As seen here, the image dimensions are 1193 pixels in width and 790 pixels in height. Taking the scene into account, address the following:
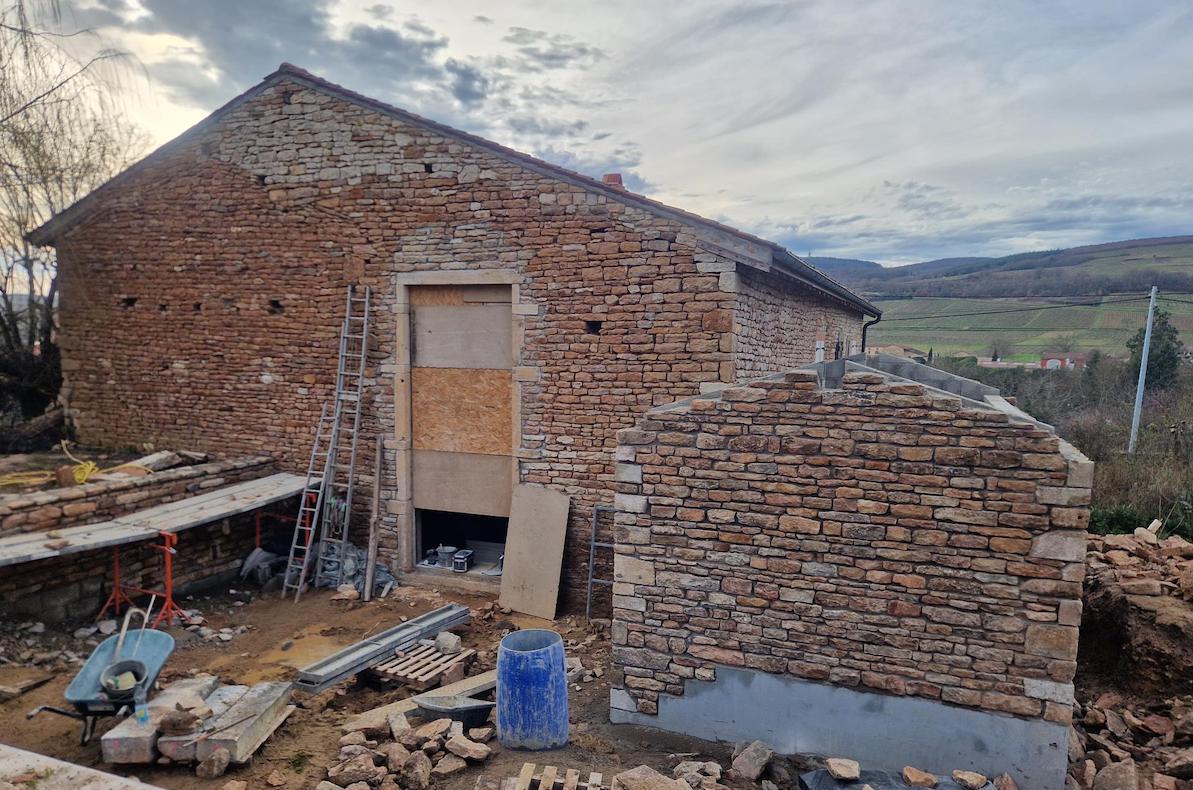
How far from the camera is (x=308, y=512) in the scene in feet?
32.3

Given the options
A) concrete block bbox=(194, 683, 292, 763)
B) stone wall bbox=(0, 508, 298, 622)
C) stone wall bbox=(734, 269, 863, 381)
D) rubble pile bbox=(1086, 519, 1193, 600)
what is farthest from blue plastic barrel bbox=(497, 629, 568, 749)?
rubble pile bbox=(1086, 519, 1193, 600)

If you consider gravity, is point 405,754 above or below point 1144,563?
below

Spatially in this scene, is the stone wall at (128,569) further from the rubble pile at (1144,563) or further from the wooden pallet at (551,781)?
the rubble pile at (1144,563)

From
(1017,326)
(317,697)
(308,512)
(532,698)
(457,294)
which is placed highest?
(1017,326)

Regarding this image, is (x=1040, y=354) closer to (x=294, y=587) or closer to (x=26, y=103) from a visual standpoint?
(x=294, y=587)

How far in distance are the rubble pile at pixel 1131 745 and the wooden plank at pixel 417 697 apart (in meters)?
4.90

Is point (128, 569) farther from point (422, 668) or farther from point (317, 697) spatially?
point (422, 668)

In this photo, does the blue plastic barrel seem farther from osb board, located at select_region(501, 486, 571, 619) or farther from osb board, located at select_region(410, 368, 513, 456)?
osb board, located at select_region(410, 368, 513, 456)

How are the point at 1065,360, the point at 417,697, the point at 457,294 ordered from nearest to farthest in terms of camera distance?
the point at 417,697 → the point at 457,294 → the point at 1065,360

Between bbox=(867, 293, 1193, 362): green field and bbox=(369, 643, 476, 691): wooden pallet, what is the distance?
108ft

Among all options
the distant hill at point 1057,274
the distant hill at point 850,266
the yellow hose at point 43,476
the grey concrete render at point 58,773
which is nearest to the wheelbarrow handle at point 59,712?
the grey concrete render at point 58,773

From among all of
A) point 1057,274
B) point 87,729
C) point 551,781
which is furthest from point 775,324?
point 1057,274

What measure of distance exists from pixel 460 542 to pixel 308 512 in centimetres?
241

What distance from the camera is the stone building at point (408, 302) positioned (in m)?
8.00
